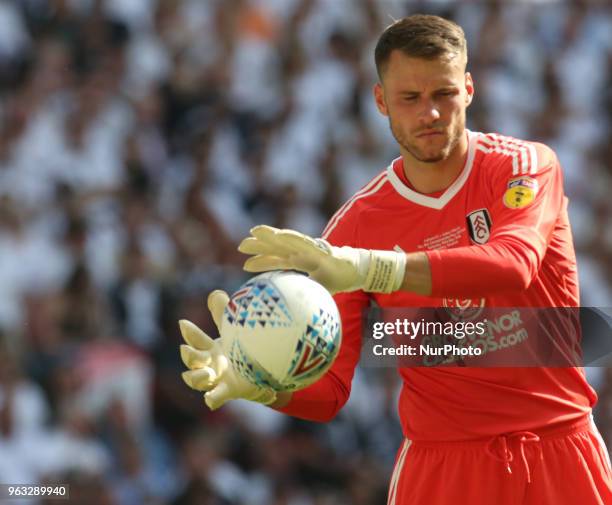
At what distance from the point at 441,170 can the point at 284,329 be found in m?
1.06

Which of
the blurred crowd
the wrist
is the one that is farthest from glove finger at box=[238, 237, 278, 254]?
the blurred crowd

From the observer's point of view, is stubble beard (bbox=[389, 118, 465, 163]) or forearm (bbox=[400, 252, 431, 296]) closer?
forearm (bbox=[400, 252, 431, 296])

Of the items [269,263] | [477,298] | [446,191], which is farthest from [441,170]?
[269,263]

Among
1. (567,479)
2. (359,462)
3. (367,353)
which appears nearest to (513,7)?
(359,462)

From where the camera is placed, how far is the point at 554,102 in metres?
10.3

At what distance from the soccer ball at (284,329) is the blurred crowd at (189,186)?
4406 mm

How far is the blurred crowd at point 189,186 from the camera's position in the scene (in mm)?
8086

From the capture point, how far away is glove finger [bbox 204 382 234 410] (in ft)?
12.7

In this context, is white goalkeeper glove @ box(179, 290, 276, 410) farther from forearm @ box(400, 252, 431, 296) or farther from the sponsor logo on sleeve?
the sponsor logo on sleeve

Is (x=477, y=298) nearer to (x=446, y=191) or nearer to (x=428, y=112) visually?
(x=446, y=191)

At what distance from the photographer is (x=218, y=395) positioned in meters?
→ 3.89

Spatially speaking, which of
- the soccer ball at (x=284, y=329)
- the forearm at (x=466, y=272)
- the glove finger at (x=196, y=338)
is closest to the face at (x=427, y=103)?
the forearm at (x=466, y=272)

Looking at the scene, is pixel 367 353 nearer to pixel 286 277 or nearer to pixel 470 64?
pixel 286 277

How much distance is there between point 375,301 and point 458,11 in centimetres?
686
